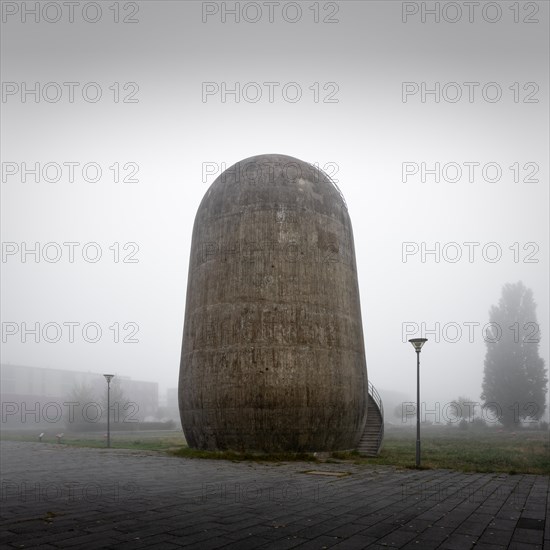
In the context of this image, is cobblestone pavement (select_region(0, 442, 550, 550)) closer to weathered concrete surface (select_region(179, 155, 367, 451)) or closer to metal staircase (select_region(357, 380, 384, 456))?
weathered concrete surface (select_region(179, 155, 367, 451))

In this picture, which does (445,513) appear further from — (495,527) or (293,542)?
(293,542)

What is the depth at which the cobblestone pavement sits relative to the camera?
713cm

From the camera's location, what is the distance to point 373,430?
25.5m

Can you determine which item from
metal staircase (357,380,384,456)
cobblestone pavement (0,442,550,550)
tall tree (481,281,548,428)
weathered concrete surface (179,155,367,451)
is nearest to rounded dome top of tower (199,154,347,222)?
weathered concrete surface (179,155,367,451)

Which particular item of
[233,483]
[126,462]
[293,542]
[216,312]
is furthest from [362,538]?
[216,312]

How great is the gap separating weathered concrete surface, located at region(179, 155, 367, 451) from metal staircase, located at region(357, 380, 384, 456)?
3.26 feet

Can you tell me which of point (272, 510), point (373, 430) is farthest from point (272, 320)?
point (272, 510)

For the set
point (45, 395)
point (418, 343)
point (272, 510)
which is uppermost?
point (418, 343)

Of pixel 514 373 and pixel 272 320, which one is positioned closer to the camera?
pixel 272 320

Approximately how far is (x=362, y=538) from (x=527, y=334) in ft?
199

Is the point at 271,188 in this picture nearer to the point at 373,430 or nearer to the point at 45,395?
the point at 373,430

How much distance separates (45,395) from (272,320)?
76.6 metres

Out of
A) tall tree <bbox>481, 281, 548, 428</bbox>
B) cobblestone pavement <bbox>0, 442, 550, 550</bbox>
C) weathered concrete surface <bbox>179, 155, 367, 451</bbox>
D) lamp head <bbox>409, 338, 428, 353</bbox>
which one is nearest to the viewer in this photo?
cobblestone pavement <bbox>0, 442, 550, 550</bbox>

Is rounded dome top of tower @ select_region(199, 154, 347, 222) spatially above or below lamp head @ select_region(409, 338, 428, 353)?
above
